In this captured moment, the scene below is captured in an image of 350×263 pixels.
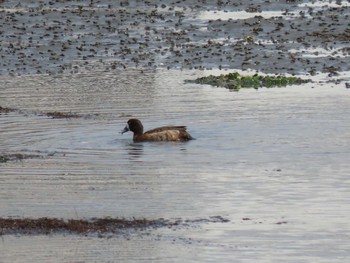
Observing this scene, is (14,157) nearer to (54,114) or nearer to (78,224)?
(54,114)

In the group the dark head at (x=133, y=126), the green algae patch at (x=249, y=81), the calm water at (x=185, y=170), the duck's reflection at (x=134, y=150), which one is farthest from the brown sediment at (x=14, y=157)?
the green algae patch at (x=249, y=81)

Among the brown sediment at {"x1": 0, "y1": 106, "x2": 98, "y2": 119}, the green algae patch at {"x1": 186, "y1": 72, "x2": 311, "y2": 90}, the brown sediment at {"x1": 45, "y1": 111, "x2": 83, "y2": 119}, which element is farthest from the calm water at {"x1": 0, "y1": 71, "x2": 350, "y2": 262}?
the green algae patch at {"x1": 186, "y1": 72, "x2": 311, "y2": 90}

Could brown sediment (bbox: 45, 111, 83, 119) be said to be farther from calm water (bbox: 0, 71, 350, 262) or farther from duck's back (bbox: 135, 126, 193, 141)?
duck's back (bbox: 135, 126, 193, 141)

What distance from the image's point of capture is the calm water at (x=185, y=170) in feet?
47.2

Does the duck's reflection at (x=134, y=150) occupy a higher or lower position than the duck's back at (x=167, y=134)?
lower

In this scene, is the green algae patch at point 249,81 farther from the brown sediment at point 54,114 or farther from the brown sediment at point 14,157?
the brown sediment at point 14,157

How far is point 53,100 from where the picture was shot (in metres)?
26.7

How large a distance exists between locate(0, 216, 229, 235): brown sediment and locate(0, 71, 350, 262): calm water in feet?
0.74

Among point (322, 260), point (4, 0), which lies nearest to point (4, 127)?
point (322, 260)

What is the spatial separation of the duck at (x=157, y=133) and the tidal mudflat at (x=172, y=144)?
18cm

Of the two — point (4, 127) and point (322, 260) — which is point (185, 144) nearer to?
point (4, 127)

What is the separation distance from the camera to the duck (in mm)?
21837

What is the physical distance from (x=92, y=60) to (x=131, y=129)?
385 inches

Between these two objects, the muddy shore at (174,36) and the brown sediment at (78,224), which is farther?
the muddy shore at (174,36)
